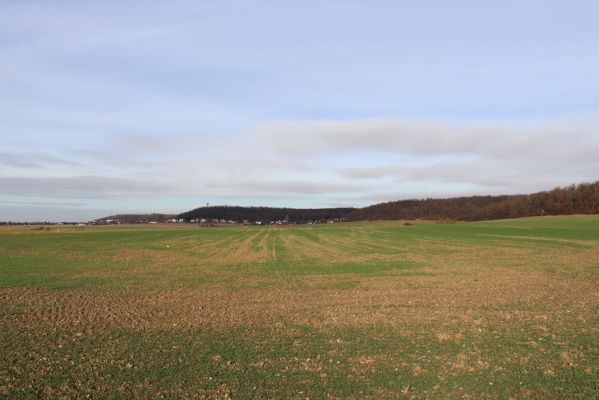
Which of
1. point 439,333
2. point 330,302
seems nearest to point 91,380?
point 439,333

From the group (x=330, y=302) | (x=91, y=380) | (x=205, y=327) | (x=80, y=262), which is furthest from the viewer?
(x=80, y=262)

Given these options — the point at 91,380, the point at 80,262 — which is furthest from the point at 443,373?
the point at 80,262

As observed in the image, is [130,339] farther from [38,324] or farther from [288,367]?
[288,367]

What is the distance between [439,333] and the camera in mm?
12086

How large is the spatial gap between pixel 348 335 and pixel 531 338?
4.41 meters

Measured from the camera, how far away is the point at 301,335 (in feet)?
39.6

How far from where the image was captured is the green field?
8.47 m

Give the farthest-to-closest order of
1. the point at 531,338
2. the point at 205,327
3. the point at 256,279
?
the point at 256,279
the point at 205,327
the point at 531,338

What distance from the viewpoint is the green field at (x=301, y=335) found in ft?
27.8

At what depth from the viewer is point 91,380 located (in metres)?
8.69

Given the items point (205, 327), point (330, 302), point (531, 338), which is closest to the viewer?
point (531, 338)

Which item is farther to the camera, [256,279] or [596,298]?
[256,279]

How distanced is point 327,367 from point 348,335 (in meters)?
2.65

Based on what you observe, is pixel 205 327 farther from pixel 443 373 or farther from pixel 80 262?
pixel 80 262
